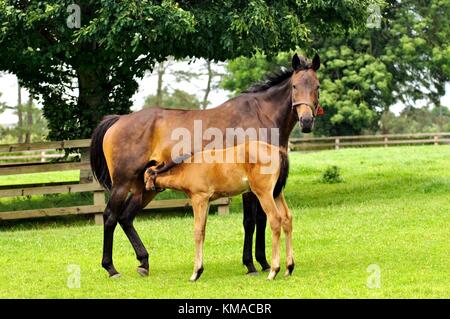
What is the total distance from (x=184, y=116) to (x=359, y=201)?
8972 millimetres

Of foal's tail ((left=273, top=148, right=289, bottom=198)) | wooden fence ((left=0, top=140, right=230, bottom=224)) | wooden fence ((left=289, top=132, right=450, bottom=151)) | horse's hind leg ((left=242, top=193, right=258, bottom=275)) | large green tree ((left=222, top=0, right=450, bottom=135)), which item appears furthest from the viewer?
large green tree ((left=222, top=0, right=450, bottom=135))

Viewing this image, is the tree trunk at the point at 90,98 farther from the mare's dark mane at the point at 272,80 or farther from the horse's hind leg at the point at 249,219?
the horse's hind leg at the point at 249,219

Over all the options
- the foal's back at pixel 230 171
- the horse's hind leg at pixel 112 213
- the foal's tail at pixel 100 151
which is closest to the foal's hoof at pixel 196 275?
the foal's back at pixel 230 171

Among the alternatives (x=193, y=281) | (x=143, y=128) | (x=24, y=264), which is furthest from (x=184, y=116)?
(x=24, y=264)

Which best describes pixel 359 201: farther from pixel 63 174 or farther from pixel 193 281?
pixel 63 174

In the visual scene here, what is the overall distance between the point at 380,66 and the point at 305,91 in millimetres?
32981

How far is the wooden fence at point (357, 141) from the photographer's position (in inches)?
1607

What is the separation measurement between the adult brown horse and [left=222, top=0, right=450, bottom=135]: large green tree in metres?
31.1

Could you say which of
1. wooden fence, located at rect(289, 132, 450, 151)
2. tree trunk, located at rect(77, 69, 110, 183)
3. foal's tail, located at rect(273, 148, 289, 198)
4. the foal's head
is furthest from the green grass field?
wooden fence, located at rect(289, 132, 450, 151)

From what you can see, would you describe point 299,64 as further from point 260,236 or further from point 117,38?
point 117,38

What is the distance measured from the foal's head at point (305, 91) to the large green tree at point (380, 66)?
103 feet

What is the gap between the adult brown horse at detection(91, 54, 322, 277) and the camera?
10.9 metres

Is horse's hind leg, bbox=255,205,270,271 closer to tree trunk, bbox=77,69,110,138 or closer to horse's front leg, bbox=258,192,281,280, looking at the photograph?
horse's front leg, bbox=258,192,281,280

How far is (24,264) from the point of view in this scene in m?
12.4
